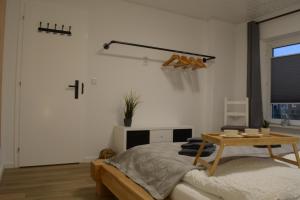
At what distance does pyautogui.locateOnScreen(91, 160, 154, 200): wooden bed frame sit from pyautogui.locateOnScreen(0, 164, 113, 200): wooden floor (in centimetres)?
13

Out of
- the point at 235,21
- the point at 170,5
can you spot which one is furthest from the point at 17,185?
the point at 235,21

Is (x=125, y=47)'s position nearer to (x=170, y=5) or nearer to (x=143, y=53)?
(x=143, y=53)

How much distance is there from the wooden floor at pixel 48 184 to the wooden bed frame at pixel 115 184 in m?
0.13

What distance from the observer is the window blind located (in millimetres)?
3896

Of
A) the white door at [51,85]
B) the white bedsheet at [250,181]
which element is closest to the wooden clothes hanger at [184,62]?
the white door at [51,85]

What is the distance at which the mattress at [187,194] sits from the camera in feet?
4.23

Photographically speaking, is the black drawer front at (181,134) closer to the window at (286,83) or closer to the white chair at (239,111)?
the white chair at (239,111)

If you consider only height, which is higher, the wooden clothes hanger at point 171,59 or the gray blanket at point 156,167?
the wooden clothes hanger at point 171,59

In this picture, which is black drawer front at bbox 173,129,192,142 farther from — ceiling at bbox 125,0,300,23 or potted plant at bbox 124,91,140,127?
ceiling at bbox 125,0,300,23

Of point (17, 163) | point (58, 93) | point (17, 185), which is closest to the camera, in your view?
point (17, 185)

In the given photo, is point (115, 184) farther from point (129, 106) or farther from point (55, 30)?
point (55, 30)

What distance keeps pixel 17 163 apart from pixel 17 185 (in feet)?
2.32

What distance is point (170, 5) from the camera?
3.98 meters

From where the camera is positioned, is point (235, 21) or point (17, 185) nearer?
point (17, 185)
